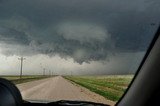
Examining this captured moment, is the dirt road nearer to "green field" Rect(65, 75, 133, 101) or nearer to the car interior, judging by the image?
"green field" Rect(65, 75, 133, 101)

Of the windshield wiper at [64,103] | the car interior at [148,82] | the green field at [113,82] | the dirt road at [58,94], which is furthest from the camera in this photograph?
the dirt road at [58,94]

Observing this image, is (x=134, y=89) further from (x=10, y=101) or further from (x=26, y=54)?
(x=26, y=54)

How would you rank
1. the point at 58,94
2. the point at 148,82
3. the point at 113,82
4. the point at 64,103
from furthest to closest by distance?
1. the point at 58,94
2. the point at 113,82
3. the point at 64,103
4. the point at 148,82

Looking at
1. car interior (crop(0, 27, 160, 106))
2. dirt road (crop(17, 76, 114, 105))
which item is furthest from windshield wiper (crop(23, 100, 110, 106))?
car interior (crop(0, 27, 160, 106))

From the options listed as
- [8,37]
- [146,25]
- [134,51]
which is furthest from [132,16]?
[8,37]

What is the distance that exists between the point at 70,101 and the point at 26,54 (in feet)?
2.37

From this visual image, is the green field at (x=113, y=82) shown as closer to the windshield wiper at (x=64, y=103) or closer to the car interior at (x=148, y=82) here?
the windshield wiper at (x=64, y=103)

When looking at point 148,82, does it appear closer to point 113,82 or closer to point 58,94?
point 113,82

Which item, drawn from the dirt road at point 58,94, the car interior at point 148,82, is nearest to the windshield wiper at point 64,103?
the dirt road at point 58,94

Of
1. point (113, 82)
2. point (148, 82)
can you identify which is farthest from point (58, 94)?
point (148, 82)

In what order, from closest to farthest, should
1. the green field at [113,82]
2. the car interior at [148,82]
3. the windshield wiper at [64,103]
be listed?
1. the car interior at [148,82]
2. the green field at [113,82]
3. the windshield wiper at [64,103]

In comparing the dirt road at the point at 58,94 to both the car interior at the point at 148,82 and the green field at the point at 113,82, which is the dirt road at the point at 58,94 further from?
the car interior at the point at 148,82

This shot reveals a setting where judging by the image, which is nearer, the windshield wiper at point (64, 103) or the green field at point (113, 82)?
the green field at point (113, 82)

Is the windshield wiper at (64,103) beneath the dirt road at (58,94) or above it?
beneath
